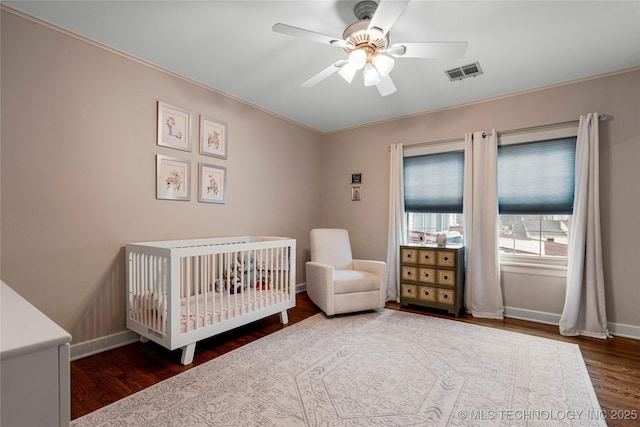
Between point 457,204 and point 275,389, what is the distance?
2950mm

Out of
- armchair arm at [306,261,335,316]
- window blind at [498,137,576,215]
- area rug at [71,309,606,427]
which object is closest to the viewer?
area rug at [71,309,606,427]

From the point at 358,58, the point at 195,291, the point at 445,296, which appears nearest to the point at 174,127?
the point at 195,291

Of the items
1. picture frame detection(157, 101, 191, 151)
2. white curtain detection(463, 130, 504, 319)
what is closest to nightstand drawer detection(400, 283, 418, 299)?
white curtain detection(463, 130, 504, 319)

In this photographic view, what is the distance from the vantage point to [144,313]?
2.35 metres

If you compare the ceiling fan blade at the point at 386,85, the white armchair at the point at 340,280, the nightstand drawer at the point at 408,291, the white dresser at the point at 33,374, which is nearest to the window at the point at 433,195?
the nightstand drawer at the point at 408,291

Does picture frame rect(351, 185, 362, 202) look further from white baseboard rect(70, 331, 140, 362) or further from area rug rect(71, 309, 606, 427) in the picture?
white baseboard rect(70, 331, 140, 362)

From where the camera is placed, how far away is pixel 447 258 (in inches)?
134

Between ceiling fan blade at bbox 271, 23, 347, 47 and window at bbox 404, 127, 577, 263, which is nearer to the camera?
ceiling fan blade at bbox 271, 23, 347, 47

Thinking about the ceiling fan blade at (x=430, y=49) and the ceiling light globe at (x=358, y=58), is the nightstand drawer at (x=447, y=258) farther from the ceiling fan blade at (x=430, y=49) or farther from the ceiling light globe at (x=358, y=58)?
the ceiling light globe at (x=358, y=58)

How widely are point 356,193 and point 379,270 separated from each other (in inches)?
55.0

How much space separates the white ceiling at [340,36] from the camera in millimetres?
1973

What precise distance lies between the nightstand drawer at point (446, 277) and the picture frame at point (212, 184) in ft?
8.62

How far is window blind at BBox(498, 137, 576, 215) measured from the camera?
3.04 metres

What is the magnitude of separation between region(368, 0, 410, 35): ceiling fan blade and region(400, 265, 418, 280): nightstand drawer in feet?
8.84
